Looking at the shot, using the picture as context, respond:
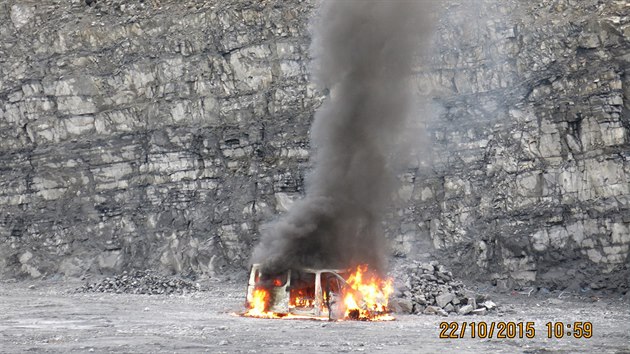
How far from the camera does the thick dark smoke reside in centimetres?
2030

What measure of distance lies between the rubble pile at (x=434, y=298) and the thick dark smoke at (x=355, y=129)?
1.16 meters

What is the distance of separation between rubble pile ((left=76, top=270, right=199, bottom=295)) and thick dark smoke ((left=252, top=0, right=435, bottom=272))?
6.54 meters

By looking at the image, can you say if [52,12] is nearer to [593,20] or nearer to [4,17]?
[4,17]

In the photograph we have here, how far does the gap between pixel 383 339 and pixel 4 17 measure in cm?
3204

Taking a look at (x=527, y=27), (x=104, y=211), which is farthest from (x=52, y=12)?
(x=527, y=27)

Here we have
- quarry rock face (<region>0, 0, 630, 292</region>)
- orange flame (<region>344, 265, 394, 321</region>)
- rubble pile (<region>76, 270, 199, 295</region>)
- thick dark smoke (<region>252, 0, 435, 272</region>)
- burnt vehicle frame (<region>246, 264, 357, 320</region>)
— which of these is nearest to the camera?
burnt vehicle frame (<region>246, 264, 357, 320</region>)

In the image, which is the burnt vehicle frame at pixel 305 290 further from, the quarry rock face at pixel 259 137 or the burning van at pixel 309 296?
the quarry rock face at pixel 259 137

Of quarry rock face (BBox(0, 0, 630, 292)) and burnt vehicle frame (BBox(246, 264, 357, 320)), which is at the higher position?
quarry rock face (BBox(0, 0, 630, 292))

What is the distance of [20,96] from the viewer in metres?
35.5

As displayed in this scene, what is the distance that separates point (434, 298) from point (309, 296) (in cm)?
466
